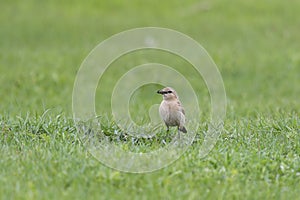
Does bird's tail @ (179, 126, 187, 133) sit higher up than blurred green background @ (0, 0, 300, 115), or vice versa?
blurred green background @ (0, 0, 300, 115)

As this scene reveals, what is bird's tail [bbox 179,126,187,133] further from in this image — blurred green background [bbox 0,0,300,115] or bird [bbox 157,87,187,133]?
blurred green background [bbox 0,0,300,115]

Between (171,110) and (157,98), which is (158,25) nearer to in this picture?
(157,98)

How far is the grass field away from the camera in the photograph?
204 inches

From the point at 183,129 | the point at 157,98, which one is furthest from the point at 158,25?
the point at 183,129

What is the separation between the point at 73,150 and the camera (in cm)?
575

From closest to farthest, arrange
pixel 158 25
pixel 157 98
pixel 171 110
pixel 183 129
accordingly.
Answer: pixel 171 110 < pixel 183 129 < pixel 157 98 < pixel 158 25

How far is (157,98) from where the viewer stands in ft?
42.2

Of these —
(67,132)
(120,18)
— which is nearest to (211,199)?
(67,132)

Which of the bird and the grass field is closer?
the grass field

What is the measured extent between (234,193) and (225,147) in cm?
104

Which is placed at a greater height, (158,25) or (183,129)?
(158,25)

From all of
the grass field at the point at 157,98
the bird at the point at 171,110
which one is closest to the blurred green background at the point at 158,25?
the grass field at the point at 157,98

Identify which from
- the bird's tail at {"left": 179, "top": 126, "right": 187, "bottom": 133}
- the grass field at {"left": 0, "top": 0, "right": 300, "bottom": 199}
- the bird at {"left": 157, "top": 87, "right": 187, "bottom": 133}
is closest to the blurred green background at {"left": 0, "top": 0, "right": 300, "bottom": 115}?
the grass field at {"left": 0, "top": 0, "right": 300, "bottom": 199}

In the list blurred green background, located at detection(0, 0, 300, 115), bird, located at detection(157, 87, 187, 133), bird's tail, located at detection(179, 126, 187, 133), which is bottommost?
bird's tail, located at detection(179, 126, 187, 133)
